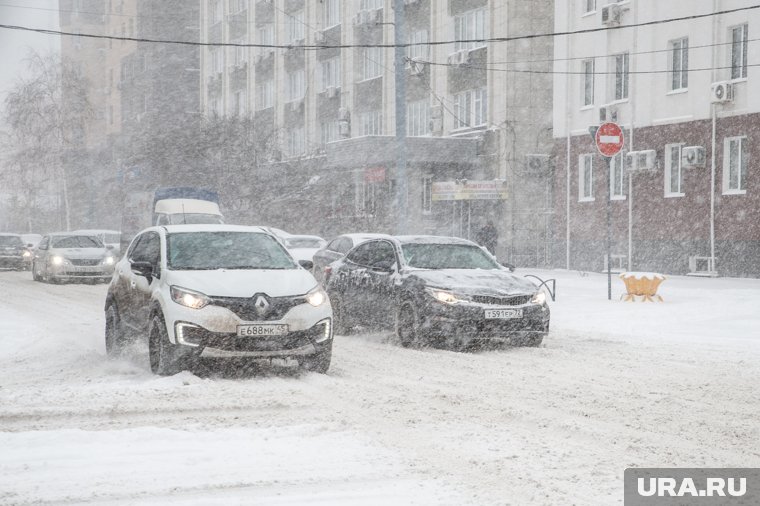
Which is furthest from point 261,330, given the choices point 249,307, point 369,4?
point 369,4

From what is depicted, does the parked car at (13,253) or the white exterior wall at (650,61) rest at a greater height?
the white exterior wall at (650,61)

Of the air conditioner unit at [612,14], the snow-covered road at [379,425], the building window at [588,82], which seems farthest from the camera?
the building window at [588,82]

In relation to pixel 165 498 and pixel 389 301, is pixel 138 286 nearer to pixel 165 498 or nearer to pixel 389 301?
pixel 389 301

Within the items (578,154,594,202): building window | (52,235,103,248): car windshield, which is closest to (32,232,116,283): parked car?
(52,235,103,248): car windshield

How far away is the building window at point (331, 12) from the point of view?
165ft

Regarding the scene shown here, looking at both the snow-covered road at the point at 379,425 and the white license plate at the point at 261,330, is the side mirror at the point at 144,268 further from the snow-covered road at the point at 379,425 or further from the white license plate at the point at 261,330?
the white license plate at the point at 261,330

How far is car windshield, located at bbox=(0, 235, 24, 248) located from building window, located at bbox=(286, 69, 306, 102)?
20516 millimetres

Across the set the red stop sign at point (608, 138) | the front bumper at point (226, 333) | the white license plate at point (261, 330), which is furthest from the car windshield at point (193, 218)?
the white license plate at point (261, 330)

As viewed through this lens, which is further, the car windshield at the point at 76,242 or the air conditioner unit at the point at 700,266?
the air conditioner unit at the point at 700,266

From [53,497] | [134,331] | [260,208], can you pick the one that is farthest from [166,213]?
[53,497]

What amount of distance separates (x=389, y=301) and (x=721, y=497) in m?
7.97

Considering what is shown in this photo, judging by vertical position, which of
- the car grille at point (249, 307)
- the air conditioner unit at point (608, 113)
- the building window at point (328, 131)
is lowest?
the car grille at point (249, 307)

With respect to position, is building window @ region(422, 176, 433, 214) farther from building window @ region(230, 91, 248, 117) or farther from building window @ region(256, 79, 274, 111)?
building window @ region(230, 91, 248, 117)

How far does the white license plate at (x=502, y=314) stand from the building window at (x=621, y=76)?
21.6 meters
